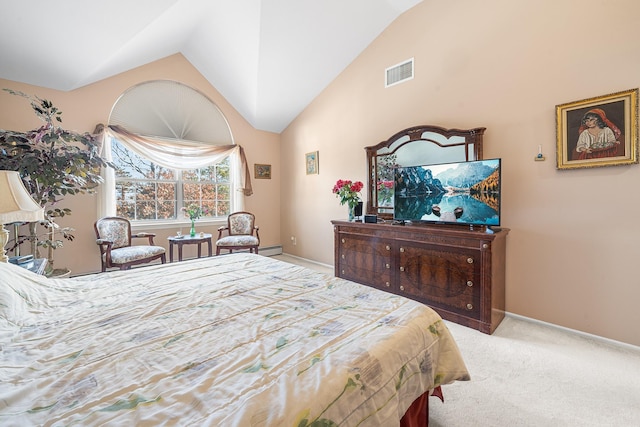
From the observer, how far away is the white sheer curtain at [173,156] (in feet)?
12.1

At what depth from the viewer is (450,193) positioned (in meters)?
2.73

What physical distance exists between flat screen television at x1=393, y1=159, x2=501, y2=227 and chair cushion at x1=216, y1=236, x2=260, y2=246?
2.17 meters

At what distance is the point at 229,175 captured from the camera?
494cm

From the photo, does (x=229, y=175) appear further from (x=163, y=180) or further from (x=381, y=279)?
(x=381, y=279)

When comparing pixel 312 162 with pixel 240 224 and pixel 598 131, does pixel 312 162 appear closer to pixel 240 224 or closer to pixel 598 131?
pixel 240 224

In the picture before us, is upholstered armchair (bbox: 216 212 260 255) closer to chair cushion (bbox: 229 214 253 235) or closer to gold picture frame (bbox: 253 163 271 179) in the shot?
chair cushion (bbox: 229 214 253 235)

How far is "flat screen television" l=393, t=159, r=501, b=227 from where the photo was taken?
8.13 feet

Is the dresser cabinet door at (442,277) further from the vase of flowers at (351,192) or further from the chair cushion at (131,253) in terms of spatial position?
the chair cushion at (131,253)

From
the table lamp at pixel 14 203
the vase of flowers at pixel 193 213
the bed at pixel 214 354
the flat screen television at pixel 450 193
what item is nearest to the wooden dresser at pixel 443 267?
the flat screen television at pixel 450 193

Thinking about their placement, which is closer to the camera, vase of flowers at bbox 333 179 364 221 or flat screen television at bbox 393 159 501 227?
flat screen television at bbox 393 159 501 227

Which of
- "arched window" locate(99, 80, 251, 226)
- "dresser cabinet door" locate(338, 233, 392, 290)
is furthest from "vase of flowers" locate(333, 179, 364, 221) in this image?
"arched window" locate(99, 80, 251, 226)

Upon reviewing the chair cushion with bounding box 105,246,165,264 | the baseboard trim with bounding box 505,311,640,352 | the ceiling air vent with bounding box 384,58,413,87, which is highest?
the ceiling air vent with bounding box 384,58,413,87

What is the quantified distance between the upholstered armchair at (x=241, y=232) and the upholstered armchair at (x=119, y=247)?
0.92 meters

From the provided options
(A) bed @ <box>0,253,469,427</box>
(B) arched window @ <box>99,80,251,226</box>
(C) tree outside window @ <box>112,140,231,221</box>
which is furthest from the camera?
(C) tree outside window @ <box>112,140,231,221</box>
